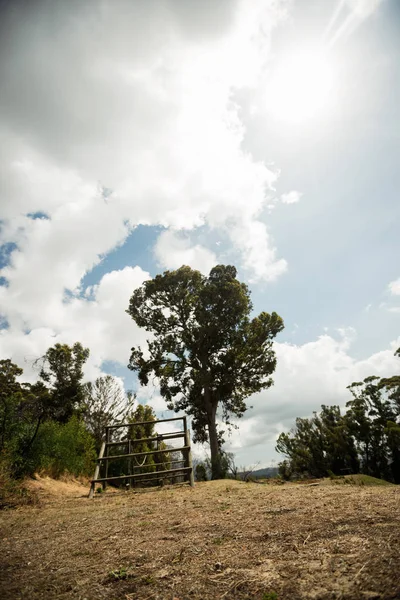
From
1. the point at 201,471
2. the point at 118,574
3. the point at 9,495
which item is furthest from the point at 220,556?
the point at 201,471

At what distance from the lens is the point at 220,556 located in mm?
2467

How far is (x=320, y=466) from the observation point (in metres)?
17.7

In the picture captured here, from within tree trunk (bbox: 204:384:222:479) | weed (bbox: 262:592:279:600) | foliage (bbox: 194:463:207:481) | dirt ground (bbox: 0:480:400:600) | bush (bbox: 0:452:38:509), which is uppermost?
Answer: tree trunk (bbox: 204:384:222:479)

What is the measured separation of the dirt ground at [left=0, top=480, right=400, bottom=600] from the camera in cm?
184

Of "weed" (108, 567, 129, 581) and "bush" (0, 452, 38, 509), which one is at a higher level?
"bush" (0, 452, 38, 509)

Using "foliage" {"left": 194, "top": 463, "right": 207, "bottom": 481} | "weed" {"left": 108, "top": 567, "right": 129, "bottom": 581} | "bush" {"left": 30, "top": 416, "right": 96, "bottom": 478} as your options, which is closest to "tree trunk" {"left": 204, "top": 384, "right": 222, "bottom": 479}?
"foliage" {"left": 194, "top": 463, "right": 207, "bottom": 481}

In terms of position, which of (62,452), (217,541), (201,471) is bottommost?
(217,541)

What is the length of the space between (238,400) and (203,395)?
8.88 feet

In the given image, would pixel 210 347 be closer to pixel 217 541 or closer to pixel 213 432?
pixel 213 432

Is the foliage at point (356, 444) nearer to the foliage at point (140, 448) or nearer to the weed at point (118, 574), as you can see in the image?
the foliage at point (140, 448)

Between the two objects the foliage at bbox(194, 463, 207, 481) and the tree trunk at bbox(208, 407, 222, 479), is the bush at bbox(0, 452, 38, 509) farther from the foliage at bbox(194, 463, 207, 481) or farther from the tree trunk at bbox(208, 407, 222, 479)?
the foliage at bbox(194, 463, 207, 481)

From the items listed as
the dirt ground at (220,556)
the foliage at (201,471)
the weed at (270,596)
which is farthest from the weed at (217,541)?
the foliage at (201,471)

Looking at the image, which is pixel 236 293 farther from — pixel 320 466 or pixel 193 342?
pixel 320 466

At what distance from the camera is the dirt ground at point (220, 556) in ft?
6.02
